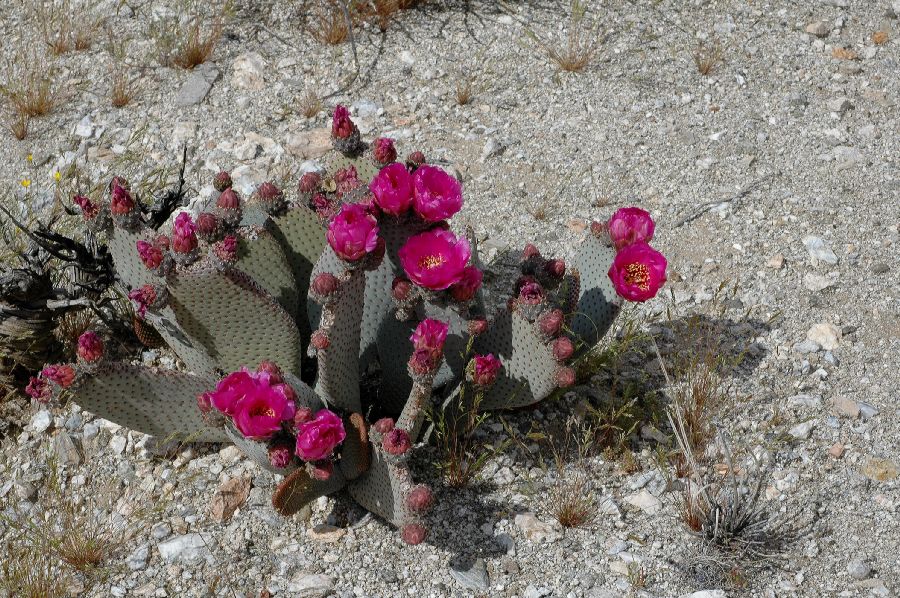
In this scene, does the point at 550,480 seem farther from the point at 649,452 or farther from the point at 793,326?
the point at 793,326

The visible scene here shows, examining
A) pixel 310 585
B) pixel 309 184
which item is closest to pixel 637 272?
pixel 309 184

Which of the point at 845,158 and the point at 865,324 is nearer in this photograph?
the point at 865,324

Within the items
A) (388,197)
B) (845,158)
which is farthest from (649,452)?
(845,158)

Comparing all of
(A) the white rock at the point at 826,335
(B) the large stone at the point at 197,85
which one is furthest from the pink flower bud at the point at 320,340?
(B) the large stone at the point at 197,85

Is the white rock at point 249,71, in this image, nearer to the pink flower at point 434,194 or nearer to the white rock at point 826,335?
the pink flower at point 434,194

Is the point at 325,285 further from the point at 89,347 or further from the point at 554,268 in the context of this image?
the point at 554,268

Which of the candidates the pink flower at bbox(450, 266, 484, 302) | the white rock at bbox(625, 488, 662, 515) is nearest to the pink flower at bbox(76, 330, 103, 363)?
the pink flower at bbox(450, 266, 484, 302)
